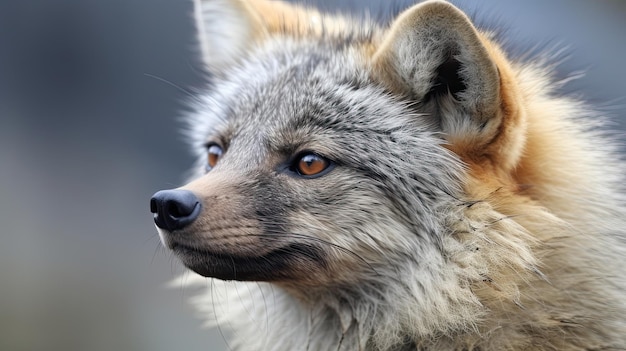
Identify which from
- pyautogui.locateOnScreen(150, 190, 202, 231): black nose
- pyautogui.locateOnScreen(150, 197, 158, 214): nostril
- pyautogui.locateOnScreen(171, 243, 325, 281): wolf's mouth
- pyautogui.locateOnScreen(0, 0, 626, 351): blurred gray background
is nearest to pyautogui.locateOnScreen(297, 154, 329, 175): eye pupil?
pyautogui.locateOnScreen(171, 243, 325, 281): wolf's mouth

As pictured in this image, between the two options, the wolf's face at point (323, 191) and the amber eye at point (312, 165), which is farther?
the amber eye at point (312, 165)

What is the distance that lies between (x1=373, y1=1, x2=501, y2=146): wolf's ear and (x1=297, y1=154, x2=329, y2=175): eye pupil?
50 centimetres

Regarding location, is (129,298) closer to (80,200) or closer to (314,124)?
(80,200)

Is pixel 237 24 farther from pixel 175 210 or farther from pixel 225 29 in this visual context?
pixel 175 210

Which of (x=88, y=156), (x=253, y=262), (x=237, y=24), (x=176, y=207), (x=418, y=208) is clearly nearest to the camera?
(x=176, y=207)

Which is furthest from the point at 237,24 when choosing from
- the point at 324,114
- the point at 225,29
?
the point at 324,114

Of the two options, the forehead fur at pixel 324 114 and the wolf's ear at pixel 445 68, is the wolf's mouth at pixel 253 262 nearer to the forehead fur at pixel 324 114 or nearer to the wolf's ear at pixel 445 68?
the forehead fur at pixel 324 114

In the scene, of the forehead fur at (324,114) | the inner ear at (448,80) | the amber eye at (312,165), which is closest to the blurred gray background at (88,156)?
the forehead fur at (324,114)

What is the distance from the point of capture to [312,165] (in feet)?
9.75

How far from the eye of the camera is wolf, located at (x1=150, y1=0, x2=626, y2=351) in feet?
9.02

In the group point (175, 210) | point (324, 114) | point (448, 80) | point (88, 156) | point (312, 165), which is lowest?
point (88, 156)

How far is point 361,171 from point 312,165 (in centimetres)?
21

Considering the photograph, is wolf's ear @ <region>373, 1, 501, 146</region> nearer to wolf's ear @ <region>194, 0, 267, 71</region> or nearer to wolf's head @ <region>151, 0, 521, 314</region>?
wolf's head @ <region>151, 0, 521, 314</region>

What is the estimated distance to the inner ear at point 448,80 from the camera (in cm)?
290
